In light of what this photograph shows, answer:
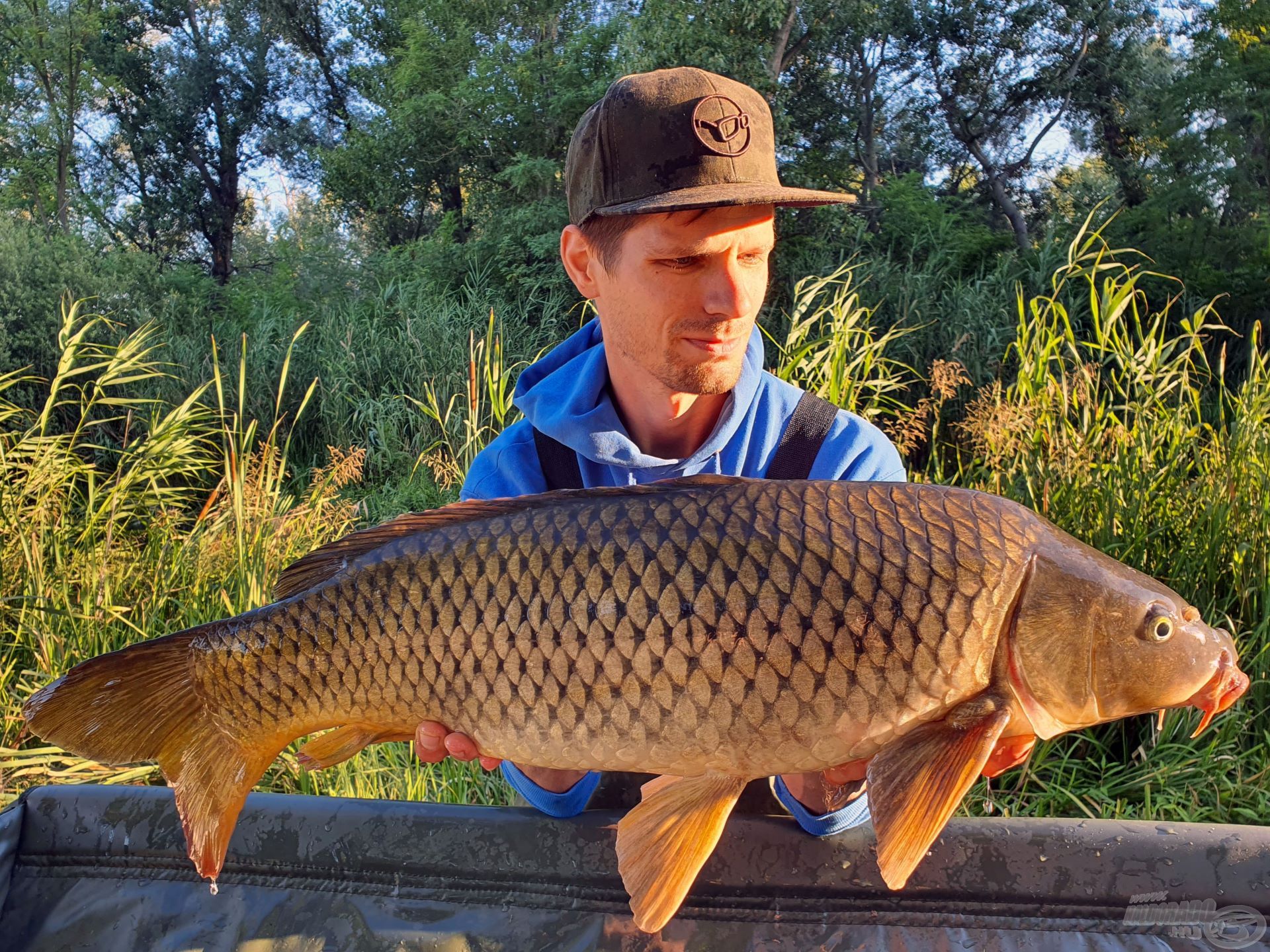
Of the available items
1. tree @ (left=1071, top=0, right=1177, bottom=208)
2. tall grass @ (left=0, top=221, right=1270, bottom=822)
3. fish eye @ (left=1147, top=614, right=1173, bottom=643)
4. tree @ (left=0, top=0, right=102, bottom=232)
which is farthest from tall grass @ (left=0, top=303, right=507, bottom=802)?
tree @ (left=0, top=0, right=102, bottom=232)

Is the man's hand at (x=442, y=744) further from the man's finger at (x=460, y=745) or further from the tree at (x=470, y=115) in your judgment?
the tree at (x=470, y=115)

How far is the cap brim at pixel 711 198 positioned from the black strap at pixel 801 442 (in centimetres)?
39

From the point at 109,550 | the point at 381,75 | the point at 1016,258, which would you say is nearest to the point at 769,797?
the point at 109,550

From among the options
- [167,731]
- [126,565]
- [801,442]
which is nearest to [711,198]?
[801,442]

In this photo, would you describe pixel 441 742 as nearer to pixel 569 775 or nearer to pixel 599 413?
pixel 569 775

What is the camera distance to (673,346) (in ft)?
5.31

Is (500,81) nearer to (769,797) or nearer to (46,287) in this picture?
(46,287)

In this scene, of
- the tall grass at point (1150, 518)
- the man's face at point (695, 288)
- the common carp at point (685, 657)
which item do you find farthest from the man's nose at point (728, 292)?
the tall grass at point (1150, 518)

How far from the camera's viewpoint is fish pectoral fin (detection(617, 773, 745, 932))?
1.24 meters

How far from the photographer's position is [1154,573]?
287 cm

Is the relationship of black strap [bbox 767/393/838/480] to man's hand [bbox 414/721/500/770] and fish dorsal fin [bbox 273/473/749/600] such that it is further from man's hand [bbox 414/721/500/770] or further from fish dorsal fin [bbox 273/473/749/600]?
man's hand [bbox 414/721/500/770]

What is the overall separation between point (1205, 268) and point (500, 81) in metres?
8.36

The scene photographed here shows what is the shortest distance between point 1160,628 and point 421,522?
3.03 ft

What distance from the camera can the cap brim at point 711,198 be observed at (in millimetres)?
1483
